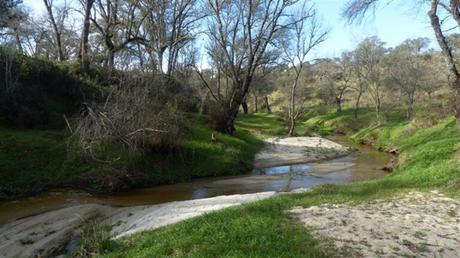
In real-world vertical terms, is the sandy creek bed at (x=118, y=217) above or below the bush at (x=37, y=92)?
below

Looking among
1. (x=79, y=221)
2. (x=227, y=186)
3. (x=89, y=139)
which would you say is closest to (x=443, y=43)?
(x=227, y=186)

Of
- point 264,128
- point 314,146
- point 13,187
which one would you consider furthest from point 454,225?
point 264,128

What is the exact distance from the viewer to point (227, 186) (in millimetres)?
18703

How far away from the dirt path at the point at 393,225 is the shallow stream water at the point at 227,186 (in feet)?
23.8

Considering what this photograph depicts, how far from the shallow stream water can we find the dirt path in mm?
7252

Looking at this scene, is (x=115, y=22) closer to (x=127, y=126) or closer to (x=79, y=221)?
(x=127, y=126)

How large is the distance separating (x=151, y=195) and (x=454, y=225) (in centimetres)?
1131

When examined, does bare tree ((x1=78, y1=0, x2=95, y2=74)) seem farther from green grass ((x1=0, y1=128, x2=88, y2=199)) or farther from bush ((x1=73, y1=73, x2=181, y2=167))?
green grass ((x1=0, y1=128, x2=88, y2=199))

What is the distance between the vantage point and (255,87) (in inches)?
2810

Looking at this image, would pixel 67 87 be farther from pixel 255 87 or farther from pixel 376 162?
pixel 255 87

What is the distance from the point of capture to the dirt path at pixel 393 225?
24.8ft

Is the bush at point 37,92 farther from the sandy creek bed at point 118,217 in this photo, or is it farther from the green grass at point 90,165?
the sandy creek bed at point 118,217

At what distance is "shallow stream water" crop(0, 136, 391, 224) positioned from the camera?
49.8 feet

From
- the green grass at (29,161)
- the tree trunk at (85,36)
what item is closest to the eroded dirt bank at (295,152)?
the green grass at (29,161)
